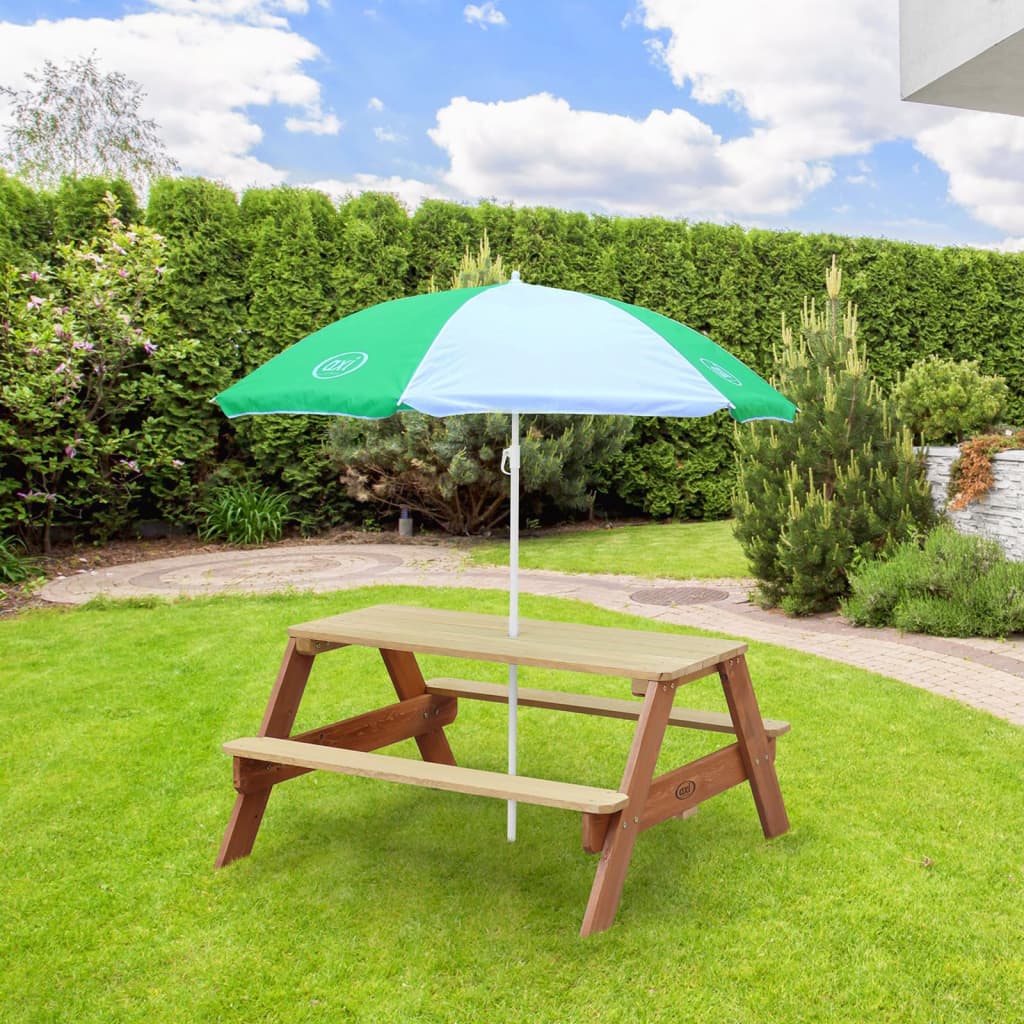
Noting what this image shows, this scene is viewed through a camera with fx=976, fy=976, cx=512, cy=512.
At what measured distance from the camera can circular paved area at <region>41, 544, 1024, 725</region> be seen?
18.8ft

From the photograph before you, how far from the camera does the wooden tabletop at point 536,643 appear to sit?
3094 mm

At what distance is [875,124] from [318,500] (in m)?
7.23

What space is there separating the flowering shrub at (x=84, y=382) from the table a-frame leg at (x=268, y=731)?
20.4 feet

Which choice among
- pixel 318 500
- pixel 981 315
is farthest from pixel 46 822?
pixel 981 315

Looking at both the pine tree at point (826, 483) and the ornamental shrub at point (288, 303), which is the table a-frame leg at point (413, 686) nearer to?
the pine tree at point (826, 483)

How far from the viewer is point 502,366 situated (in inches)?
109

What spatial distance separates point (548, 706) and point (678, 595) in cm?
429

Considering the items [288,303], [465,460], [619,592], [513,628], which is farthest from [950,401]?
[288,303]

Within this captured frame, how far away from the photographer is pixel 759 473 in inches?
305

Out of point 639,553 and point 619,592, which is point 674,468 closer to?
point 639,553

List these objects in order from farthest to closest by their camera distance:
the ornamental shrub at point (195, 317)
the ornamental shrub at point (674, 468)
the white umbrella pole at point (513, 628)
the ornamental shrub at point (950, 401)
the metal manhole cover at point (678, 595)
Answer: the ornamental shrub at point (674, 468)
the ornamental shrub at point (195, 317)
the ornamental shrub at point (950, 401)
the metal manhole cover at point (678, 595)
the white umbrella pole at point (513, 628)

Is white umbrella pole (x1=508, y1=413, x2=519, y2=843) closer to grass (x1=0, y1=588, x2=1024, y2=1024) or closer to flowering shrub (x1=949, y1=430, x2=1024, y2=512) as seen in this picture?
grass (x1=0, y1=588, x2=1024, y2=1024)

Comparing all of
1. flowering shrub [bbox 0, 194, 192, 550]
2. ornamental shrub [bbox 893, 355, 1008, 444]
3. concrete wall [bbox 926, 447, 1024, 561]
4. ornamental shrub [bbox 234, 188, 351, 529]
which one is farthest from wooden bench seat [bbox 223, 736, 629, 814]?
ornamental shrub [bbox 234, 188, 351, 529]

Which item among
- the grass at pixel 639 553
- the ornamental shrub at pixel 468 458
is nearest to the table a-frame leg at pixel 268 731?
the grass at pixel 639 553
